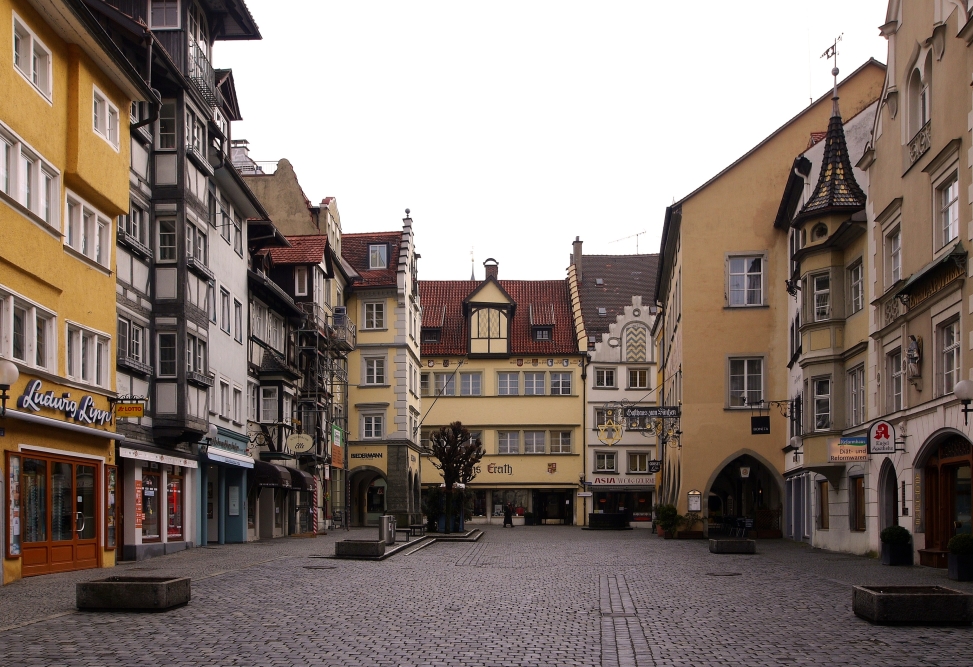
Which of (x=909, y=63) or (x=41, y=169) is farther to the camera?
(x=909, y=63)

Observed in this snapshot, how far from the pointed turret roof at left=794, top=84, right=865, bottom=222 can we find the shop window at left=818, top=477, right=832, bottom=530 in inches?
325

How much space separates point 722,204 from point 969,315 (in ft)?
80.8

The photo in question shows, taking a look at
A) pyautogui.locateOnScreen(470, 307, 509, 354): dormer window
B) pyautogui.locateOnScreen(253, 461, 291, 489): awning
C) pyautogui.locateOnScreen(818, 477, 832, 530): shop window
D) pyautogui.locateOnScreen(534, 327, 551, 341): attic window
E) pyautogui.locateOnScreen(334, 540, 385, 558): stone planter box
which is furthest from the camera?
pyautogui.locateOnScreen(534, 327, 551, 341): attic window

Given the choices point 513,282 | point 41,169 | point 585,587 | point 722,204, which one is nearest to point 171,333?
point 41,169

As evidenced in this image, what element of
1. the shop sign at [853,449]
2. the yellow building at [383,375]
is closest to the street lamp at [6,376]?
the shop sign at [853,449]

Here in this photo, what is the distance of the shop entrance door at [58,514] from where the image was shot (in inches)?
855

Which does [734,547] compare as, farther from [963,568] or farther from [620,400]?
[620,400]

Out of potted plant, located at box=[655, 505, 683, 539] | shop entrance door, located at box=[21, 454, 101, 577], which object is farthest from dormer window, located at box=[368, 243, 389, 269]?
shop entrance door, located at box=[21, 454, 101, 577]

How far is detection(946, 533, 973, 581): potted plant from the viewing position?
2042 centimetres

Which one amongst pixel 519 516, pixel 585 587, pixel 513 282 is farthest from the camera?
pixel 513 282

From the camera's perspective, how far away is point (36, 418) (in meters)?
21.0

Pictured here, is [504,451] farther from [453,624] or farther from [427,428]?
[453,624]

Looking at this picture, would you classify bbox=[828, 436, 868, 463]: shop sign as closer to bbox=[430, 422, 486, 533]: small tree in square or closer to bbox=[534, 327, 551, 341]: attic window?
bbox=[430, 422, 486, 533]: small tree in square

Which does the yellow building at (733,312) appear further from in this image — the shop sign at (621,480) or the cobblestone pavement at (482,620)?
the shop sign at (621,480)
